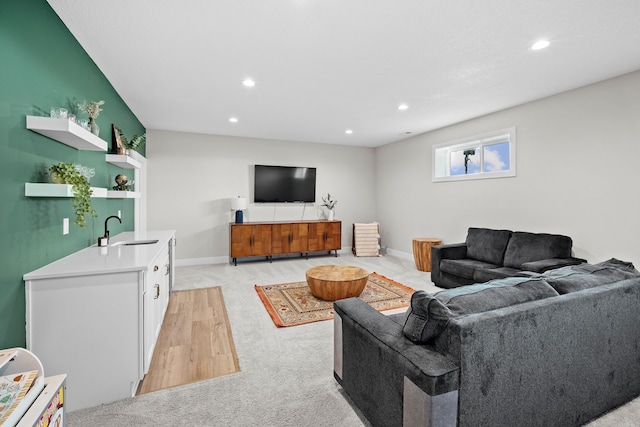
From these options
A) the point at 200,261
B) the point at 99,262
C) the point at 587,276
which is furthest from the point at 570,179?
the point at 200,261

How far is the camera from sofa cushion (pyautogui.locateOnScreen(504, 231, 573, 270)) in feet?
11.1

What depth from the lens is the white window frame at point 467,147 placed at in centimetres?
421

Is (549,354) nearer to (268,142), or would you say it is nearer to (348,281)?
(348,281)

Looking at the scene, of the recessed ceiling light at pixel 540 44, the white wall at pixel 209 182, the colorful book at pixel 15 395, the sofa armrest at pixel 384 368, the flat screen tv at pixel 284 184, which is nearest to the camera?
the colorful book at pixel 15 395

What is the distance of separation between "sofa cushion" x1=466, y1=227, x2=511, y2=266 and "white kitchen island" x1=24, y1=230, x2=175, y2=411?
3959 mm

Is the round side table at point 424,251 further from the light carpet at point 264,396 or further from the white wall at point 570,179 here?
the light carpet at point 264,396

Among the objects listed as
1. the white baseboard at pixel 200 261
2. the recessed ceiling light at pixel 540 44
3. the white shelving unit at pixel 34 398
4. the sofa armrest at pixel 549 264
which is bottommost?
the white baseboard at pixel 200 261

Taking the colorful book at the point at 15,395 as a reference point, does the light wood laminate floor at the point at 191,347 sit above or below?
below

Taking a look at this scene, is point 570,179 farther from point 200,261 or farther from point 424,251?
point 200,261

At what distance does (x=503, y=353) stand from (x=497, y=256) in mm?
3023

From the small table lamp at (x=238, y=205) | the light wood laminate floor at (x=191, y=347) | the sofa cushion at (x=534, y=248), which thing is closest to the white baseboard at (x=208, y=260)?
the small table lamp at (x=238, y=205)

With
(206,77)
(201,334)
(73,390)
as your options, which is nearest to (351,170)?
(206,77)

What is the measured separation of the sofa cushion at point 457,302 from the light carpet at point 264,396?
76 centimetres

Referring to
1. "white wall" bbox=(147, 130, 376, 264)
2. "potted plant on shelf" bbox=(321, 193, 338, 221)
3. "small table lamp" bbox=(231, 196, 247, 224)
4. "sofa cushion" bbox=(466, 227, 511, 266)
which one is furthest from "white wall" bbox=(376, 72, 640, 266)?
"small table lamp" bbox=(231, 196, 247, 224)
